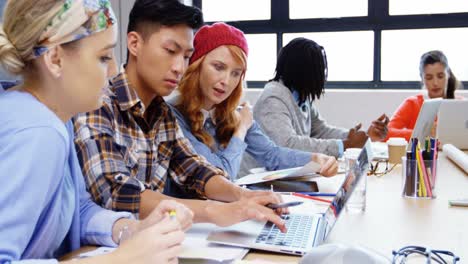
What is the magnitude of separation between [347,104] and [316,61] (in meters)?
1.71

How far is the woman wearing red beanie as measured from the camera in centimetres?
177

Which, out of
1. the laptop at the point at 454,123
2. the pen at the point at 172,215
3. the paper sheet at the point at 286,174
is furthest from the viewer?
the laptop at the point at 454,123

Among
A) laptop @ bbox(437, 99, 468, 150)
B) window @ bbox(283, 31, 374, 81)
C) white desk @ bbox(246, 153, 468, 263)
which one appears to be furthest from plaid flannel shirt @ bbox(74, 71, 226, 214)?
window @ bbox(283, 31, 374, 81)

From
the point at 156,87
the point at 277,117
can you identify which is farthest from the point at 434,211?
the point at 277,117

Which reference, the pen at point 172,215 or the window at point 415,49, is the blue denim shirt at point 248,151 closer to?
the pen at point 172,215

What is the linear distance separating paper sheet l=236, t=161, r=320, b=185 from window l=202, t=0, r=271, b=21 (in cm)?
295

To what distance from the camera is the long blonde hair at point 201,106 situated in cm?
178

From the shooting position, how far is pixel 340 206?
107cm

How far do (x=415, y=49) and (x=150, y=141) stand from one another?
339 cm

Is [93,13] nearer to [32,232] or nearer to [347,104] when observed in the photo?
[32,232]

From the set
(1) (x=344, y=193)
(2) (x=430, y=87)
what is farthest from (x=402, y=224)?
(2) (x=430, y=87)

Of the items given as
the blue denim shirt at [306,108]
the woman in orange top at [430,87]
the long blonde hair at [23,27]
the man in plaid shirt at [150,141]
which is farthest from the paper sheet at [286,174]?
the woman in orange top at [430,87]

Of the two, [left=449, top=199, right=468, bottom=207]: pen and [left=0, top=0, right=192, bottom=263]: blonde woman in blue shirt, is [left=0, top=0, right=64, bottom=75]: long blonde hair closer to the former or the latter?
[left=0, top=0, right=192, bottom=263]: blonde woman in blue shirt

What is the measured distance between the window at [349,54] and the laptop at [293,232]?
331cm
